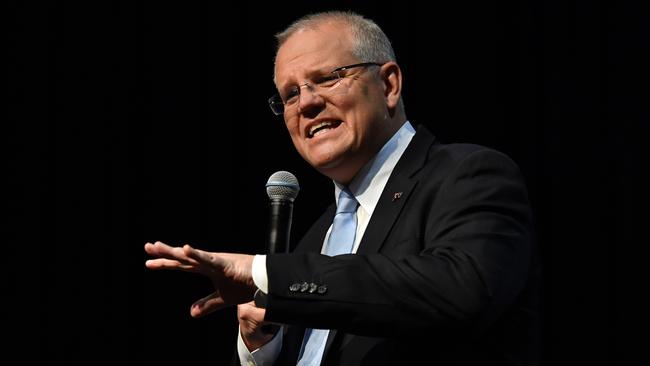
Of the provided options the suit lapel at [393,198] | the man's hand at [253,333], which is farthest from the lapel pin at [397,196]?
the man's hand at [253,333]

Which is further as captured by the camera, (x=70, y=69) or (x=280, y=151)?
(x=280, y=151)

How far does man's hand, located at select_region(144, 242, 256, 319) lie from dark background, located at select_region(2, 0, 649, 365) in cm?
223

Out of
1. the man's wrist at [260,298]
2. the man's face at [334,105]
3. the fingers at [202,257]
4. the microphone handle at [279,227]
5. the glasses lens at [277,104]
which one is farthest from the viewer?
the glasses lens at [277,104]

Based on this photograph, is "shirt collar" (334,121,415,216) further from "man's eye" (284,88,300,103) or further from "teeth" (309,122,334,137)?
"man's eye" (284,88,300,103)

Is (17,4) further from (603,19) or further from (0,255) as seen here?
(603,19)

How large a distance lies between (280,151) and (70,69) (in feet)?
3.68

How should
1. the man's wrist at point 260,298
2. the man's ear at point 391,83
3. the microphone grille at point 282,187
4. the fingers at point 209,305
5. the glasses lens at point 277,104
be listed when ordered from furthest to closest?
Result: the glasses lens at point 277,104 → the man's ear at point 391,83 → the microphone grille at point 282,187 → the fingers at point 209,305 → the man's wrist at point 260,298

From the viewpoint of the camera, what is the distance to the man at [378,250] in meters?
1.58

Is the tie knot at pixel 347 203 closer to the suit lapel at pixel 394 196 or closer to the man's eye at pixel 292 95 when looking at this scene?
the suit lapel at pixel 394 196

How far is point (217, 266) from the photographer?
155 centimetres

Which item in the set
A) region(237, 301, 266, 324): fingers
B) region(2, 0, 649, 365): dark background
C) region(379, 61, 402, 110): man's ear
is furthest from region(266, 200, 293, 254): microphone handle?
region(2, 0, 649, 365): dark background

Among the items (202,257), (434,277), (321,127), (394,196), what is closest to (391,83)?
(321,127)

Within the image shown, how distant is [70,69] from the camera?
373cm

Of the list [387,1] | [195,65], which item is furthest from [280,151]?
[387,1]
